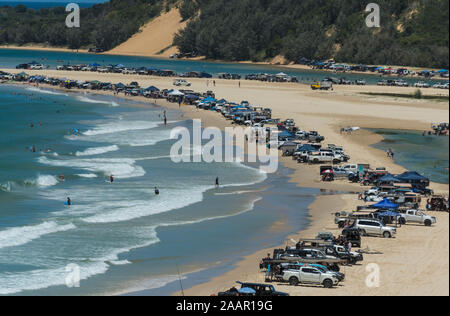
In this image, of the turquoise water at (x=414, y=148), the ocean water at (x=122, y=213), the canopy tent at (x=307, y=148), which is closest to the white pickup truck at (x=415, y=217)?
the ocean water at (x=122, y=213)

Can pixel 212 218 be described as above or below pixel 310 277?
below

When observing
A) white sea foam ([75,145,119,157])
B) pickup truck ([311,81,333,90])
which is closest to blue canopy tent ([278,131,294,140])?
white sea foam ([75,145,119,157])

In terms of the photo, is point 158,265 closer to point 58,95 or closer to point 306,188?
point 306,188

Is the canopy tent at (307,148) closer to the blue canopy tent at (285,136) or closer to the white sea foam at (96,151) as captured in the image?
the blue canopy tent at (285,136)

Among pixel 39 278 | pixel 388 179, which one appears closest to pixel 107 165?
pixel 388 179

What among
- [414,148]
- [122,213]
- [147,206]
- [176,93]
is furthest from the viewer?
[176,93]

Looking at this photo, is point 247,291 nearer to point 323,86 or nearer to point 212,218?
point 212,218
